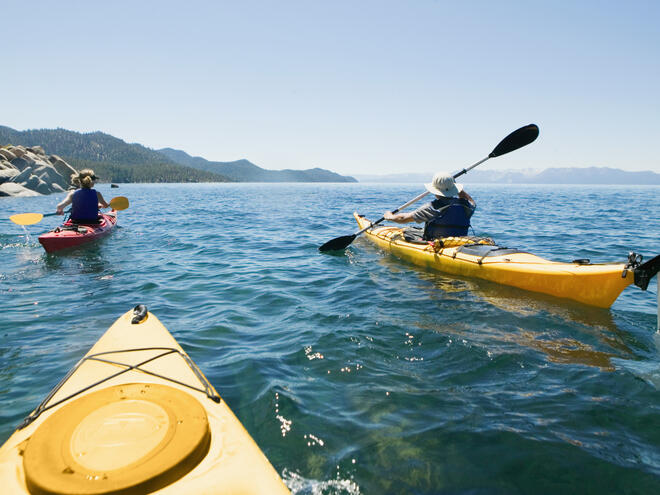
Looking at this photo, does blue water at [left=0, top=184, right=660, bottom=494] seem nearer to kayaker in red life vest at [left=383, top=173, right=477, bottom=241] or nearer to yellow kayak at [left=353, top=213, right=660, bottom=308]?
yellow kayak at [left=353, top=213, right=660, bottom=308]

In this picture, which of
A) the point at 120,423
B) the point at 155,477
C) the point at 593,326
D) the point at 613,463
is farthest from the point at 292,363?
the point at 593,326

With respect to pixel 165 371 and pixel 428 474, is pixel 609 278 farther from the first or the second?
pixel 165 371

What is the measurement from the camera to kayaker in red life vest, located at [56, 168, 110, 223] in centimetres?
923

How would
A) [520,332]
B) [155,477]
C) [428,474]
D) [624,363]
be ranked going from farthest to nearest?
[520,332]
[624,363]
[428,474]
[155,477]

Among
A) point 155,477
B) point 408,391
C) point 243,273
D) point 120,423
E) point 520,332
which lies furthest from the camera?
point 243,273

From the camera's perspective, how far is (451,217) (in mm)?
7426

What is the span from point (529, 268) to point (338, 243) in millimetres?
4859

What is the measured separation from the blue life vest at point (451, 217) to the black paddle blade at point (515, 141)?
2343 mm

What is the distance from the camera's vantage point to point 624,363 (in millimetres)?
3781

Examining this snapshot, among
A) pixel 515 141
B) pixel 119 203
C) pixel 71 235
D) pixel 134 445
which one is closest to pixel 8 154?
pixel 119 203

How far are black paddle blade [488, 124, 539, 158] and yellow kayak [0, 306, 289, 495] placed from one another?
28.2 feet

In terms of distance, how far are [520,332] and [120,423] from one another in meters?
4.33

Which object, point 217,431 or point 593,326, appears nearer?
point 217,431

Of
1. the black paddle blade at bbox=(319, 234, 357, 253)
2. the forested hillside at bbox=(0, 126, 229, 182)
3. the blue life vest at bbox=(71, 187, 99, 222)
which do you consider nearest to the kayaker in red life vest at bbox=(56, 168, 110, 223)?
the blue life vest at bbox=(71, 187, 99, 222)
